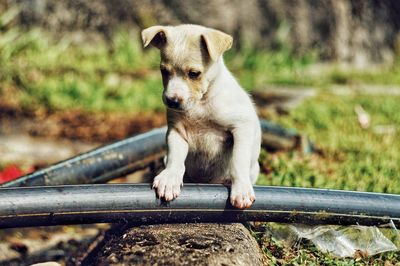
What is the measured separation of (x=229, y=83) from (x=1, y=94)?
4.82 m

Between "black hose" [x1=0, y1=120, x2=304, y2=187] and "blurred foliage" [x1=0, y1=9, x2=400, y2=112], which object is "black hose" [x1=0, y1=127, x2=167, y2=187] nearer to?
"black hose" [x1=0, y1=120, x2=304, y2=187]

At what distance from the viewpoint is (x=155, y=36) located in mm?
3754

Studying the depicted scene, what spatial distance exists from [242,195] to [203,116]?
514 millimetres

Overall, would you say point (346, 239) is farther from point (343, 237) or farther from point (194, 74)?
point (194, 74)

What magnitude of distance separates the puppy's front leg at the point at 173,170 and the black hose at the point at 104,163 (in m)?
1.11

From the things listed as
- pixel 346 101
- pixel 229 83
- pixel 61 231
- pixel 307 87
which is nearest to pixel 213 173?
pixel 229 83

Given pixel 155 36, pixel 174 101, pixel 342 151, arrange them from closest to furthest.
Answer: pixel 174 101
pixel 155 36
pixel 342 151

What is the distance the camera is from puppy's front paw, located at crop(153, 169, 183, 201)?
359cm

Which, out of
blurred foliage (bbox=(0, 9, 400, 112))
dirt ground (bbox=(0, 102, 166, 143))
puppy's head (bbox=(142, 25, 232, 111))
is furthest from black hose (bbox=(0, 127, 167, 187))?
blurred foliage (bbox=(0, 9, 400, 112))

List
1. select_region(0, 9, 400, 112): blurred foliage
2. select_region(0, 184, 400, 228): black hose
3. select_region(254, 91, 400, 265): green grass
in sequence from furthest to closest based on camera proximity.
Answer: select_region(0, 9, 400, 112): blurred foliage, select_region(254, 91, 400, 265): green grass, select_region(0, 184, 400, 228): black hose

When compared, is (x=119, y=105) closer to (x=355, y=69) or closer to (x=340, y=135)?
(x=340, y=135)

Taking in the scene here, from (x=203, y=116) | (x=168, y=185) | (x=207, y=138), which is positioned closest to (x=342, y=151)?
(x=207, y=138)

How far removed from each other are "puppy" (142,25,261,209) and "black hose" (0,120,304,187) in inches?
36.7

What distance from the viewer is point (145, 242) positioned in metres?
3.32
